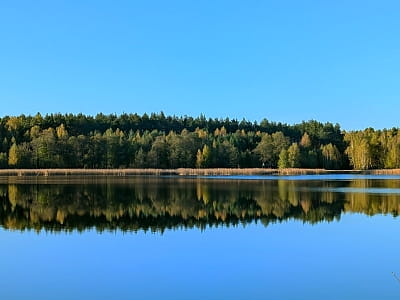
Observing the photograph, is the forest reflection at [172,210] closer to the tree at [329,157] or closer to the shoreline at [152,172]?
the shoreline at [152,172]

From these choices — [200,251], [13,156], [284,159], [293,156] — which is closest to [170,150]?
[284,159]

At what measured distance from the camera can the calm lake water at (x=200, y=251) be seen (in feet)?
35.0

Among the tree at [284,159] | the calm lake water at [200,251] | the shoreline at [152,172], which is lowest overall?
the shoreline at [152,172]

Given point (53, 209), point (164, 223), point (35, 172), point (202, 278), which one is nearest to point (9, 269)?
point (202, 278)

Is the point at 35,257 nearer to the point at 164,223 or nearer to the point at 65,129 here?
the point at 164,223

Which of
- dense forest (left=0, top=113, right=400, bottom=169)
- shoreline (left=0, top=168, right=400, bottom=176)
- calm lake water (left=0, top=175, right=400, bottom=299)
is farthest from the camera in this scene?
dense forest (left=0, top=113, right=400, bottom=169)

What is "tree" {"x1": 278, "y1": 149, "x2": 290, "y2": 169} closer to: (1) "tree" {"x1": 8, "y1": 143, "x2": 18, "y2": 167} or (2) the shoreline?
(2) the shoreline

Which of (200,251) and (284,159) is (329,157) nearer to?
(284,159)

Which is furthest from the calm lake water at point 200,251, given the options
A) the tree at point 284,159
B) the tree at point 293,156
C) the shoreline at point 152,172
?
the tree at point 284,159

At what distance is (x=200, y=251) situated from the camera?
14.7m

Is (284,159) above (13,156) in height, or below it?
below

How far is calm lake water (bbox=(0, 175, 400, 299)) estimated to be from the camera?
10680mm

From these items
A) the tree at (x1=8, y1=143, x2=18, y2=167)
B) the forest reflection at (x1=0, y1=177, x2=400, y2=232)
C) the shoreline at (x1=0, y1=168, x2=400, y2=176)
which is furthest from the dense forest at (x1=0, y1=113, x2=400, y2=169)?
the forest reflection at (x1=0, y1=177, x2=400, y2=232)

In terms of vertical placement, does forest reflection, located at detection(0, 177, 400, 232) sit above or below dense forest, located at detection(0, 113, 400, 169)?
below
